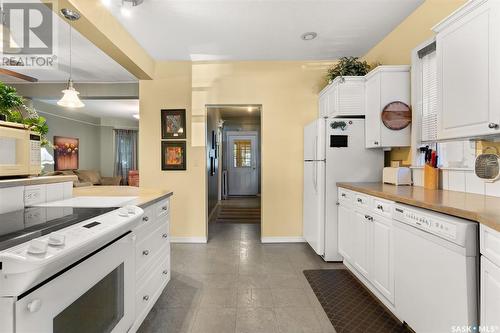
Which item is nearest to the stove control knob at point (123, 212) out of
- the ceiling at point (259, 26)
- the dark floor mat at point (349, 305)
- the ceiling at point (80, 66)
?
the dark floor mat at point (349, 305)

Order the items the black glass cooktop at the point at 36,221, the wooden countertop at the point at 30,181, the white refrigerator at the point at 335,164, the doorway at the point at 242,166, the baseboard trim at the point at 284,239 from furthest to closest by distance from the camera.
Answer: the doorway at the point at 242,166 → the baseboard trim at the point at 284,239 → the white refrigerator at the point at 335,164 → the wooden countertop at the point at 30,181 → the black glass cooktop at the point at 36,221

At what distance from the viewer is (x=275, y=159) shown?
3775 mm

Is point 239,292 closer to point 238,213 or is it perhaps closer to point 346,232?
point 346,232

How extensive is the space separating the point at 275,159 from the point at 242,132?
169 inches

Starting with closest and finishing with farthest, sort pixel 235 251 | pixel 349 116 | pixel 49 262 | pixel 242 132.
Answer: pixel 49 262
pixel 349 116
pixel 235 251
pixel 242 132

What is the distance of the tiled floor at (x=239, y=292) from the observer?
73.0 inches

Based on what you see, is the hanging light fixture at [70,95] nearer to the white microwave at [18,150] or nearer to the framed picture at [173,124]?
the framed picture at [173,124]

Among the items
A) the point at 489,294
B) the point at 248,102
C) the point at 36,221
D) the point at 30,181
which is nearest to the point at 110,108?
the point at 248,102

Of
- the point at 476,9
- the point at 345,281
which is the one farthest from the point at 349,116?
the point at 345,281

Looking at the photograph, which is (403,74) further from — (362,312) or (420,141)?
(362,312)

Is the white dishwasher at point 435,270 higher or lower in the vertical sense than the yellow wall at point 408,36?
lower

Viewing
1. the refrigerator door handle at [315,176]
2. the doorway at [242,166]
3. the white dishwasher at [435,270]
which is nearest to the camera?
the white dishwasher at [435,270]

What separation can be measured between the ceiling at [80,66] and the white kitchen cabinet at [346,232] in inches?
144

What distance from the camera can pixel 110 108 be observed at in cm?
710
